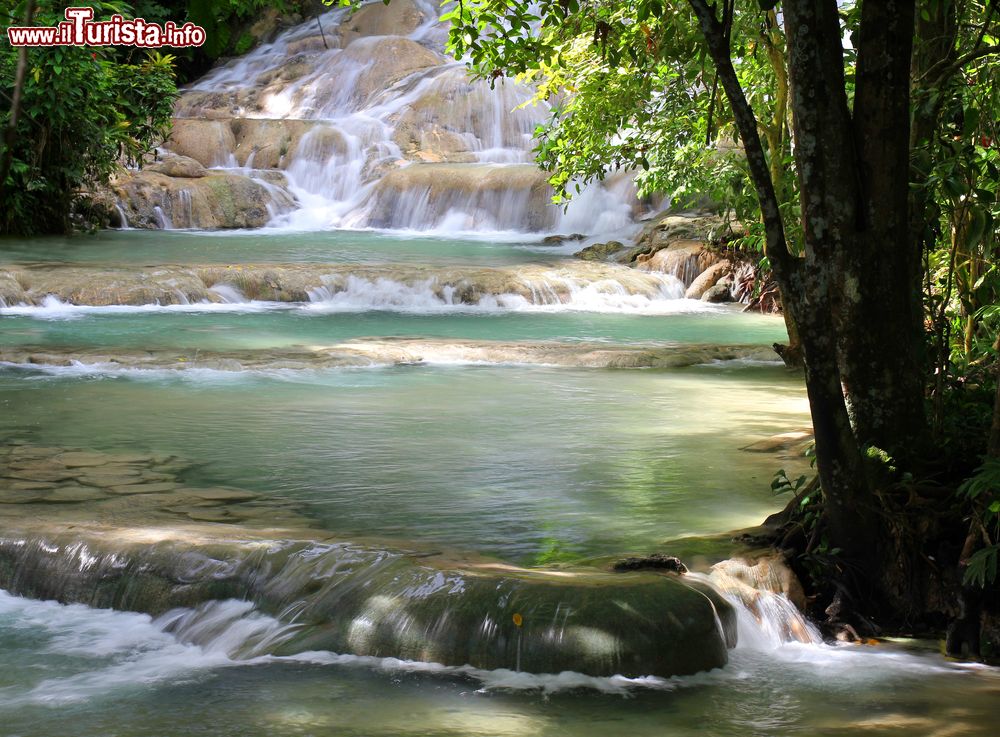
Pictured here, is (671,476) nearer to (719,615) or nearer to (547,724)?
(719,615)

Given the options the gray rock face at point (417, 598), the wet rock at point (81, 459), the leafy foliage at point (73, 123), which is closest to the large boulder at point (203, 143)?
the leafy foliage at point (73, 123)

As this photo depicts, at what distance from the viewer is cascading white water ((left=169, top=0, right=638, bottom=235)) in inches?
973

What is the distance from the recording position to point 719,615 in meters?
4.84

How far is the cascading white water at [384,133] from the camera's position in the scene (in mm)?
24719

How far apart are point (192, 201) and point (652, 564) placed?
66.8 feet

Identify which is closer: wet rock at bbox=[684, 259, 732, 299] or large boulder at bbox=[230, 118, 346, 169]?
wet rock at bbox=[684, 259, 732, 299]

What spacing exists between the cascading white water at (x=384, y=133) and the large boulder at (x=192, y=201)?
712 mm

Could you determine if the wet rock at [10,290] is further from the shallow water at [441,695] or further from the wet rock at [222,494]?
the shallow water at [441,695]

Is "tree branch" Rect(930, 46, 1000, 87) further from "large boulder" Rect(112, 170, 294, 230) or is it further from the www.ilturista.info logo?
"large boulder" Rect(112, 170, 294, 230)

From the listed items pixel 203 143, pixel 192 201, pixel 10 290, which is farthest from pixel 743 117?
pixel 203 143

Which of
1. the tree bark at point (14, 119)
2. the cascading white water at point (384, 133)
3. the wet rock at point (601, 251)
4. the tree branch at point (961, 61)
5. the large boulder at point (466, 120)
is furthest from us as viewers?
the large boulder at point (466, 120)

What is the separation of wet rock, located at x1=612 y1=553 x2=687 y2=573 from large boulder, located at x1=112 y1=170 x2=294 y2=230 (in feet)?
65.3

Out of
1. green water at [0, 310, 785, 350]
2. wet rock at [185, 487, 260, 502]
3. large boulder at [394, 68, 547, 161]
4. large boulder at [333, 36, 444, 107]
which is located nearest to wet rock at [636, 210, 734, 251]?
green water at [0, 310, 785, 350]

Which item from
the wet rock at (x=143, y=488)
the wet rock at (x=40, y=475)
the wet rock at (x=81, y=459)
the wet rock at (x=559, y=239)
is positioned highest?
the wet rock at (x=559, y=239)
